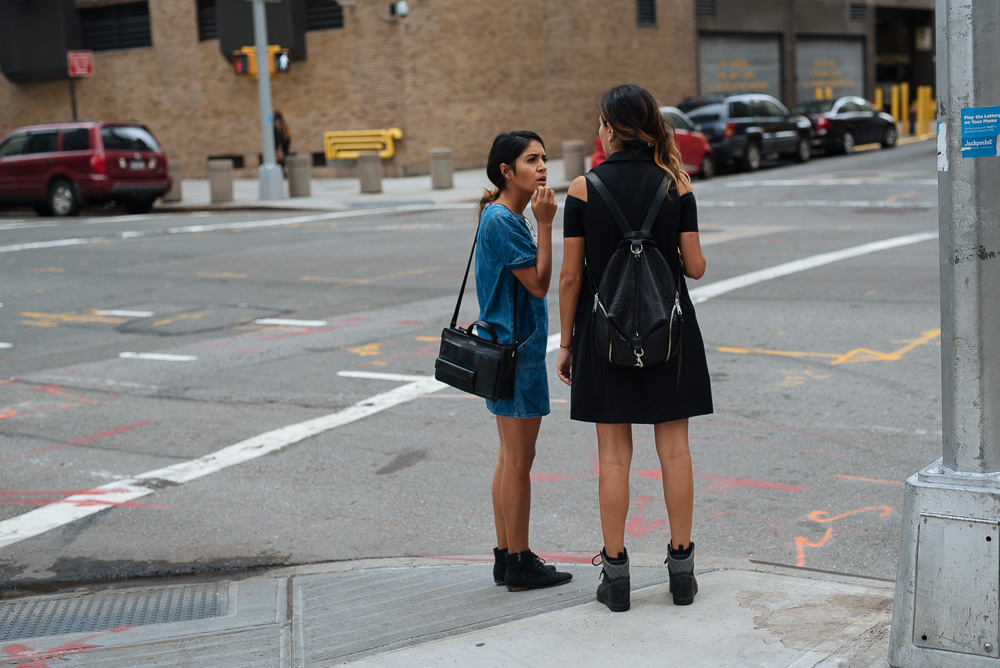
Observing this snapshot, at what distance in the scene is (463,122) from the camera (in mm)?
32125

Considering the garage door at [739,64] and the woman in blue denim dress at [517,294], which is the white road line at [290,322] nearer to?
the woman in blue denim dress at [517,294]

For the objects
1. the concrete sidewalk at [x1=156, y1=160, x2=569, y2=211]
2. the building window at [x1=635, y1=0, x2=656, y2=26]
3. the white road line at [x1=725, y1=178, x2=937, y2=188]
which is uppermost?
the building window at [x1=635, y1=0, x2=656, y2=26]

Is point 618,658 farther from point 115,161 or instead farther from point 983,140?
point 115,161

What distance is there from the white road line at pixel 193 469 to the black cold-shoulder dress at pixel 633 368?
3103 mm

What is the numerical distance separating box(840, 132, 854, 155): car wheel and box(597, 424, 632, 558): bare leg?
29.9 m

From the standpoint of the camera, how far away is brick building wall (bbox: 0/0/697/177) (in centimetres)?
3094

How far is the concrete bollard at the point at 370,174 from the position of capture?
86.9ft

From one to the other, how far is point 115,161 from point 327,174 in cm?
935

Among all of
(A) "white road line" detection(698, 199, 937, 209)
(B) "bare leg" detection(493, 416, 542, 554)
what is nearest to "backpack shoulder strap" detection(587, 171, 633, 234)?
(B) "bare leg" detection(493, 416, 542, 554)

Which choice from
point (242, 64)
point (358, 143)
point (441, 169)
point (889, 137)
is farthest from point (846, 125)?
point (242, 64)

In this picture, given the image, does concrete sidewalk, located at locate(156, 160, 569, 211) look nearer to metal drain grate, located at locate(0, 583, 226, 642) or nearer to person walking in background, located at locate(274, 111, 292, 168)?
person walking in background, located at locate(274, 111, 292, 168)

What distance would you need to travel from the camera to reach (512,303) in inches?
168

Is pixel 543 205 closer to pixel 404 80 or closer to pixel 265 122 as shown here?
pixel 265 122

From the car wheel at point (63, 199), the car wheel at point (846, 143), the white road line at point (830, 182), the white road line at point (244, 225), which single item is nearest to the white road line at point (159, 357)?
the white road line at point (244, 225)
